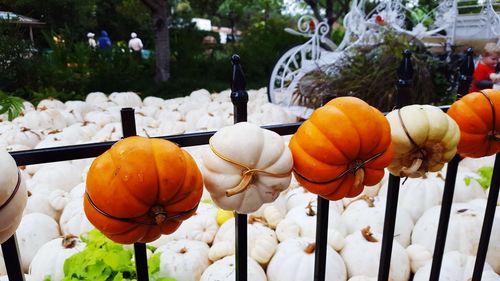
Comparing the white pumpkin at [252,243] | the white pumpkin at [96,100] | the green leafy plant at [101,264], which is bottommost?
the white pumpkin at [252,243]

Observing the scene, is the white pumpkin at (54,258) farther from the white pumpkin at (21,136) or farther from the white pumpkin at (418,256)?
the white pumpkin at (21,136)

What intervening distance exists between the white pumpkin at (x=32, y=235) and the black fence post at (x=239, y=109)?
60.8 inches

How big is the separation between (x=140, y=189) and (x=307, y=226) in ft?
5.13

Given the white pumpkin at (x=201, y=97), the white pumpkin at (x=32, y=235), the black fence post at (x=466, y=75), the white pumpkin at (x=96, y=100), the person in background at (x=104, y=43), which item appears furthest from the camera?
the person in background at (x=104, y=43)

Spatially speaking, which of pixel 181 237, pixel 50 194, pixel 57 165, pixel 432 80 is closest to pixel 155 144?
pixel 181 237

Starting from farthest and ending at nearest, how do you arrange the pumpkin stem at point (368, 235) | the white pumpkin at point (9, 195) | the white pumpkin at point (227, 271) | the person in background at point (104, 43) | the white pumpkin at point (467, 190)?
the person in background at point (104, 43) < the white pumpkin at point (467, 190) < the pumpkin stem at point (368, 235) < the white pumpkin at point (227, 271) < the white pumpkin at point (9, 195)

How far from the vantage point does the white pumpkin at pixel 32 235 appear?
2.15 meters

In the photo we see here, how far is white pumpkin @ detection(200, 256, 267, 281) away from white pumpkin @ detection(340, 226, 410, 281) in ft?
1.46

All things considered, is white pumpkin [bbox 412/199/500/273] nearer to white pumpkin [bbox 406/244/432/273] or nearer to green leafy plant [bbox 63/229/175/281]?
white pumpkin [bbox 406/244/432/273]

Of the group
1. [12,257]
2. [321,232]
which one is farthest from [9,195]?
[321,232]

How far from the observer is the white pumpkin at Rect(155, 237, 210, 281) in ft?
6.07

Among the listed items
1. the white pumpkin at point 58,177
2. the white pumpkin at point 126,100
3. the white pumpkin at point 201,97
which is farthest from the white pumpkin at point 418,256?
the white pumpkin at point 126,100

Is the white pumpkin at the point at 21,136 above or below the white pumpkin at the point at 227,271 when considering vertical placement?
above

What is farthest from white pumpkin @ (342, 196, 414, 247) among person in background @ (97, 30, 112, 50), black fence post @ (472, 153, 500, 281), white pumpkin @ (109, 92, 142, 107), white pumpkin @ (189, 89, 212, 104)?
person in background @ (97, 30, 112, 50)
